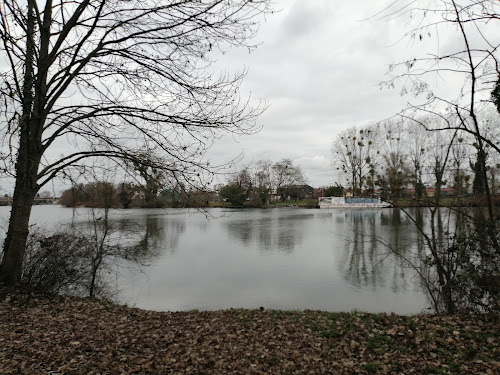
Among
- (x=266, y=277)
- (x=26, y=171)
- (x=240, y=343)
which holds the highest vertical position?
(x=26, y=171)

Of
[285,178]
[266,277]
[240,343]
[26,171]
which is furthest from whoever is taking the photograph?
[285,178]

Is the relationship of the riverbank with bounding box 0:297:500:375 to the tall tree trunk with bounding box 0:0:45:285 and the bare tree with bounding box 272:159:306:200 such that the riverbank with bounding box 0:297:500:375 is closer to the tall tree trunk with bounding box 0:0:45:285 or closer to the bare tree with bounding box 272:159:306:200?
the tall tree trunk with bounding box 0:0:45:285

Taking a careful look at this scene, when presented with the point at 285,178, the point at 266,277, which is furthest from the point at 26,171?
the point at 285,178

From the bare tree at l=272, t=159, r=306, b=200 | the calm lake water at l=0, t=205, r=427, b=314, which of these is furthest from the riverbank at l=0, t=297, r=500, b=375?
the bare tree at l=272, t=159, r=306, b=200

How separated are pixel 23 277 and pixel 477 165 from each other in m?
8.57

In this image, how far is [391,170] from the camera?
676 centimetres

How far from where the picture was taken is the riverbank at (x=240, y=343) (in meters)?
3.53

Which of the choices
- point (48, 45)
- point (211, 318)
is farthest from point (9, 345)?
point (48, 45)

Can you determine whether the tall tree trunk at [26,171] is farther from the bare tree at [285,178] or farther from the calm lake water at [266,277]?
the bare tree at [285,178]

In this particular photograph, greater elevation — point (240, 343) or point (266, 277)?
point (240, 343)

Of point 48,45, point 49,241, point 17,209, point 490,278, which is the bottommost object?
point 490,278

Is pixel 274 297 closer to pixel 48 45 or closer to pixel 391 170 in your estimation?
pixel 391 170

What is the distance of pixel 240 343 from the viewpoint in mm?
4387

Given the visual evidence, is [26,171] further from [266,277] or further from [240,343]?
[266,277]
